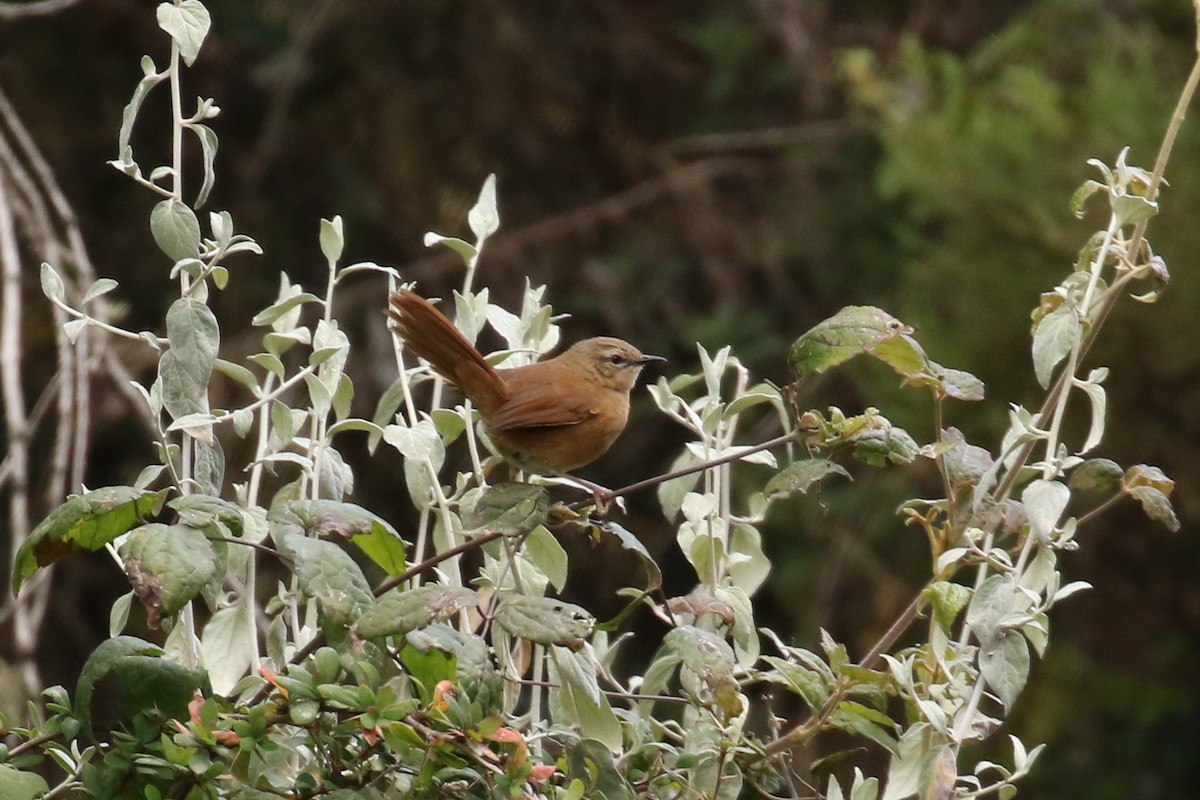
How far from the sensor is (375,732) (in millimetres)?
1468

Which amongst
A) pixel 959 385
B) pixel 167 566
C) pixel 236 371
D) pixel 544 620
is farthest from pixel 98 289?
pixel 959 385

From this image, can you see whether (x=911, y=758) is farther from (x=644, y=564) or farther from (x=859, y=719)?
(x=644, y=564)

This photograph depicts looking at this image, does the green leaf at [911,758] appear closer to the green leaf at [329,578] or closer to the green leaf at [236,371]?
the green leaf at [329,578]

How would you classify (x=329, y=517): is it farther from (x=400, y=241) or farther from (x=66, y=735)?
(x=400, y=241)

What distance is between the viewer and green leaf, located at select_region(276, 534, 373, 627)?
4.68 feet

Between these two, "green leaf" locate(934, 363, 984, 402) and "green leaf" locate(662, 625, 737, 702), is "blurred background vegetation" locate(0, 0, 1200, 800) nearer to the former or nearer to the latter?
"green leaf" locate(934, 363, 984, 402)

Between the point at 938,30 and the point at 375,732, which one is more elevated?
the point at 938,30

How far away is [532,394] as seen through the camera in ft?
8.81

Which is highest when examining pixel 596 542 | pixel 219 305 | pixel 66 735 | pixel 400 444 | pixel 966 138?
pixel 966 138

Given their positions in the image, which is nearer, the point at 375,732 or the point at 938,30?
the point at 375,732

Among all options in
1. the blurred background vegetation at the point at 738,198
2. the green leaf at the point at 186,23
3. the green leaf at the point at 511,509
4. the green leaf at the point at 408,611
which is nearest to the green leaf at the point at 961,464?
the green leaf at the point at 511,509

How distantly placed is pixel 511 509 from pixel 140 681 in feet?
1.47

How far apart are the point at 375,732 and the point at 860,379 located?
12.2ft

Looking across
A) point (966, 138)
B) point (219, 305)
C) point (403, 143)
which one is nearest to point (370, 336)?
point (219, 305)
